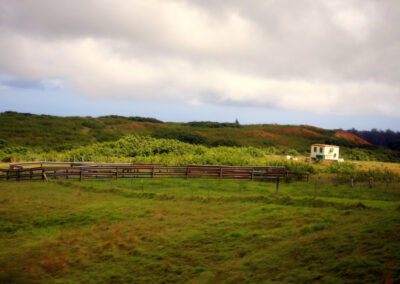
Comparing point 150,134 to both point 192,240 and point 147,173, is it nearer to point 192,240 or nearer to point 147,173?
point 147,173

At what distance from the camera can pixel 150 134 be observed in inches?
2950

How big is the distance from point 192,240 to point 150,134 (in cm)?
6391

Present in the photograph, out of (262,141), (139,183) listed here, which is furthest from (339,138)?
(139,183)

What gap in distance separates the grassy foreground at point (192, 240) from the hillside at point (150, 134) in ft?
144

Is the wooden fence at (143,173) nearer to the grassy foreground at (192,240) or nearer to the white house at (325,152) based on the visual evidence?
the grassy foreground at (192,240)

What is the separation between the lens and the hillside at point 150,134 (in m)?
65.1

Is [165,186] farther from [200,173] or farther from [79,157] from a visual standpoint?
[79,157]

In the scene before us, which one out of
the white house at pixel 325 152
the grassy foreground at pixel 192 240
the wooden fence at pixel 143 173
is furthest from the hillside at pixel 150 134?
Answer: the grassy foreground at pixel 192 240

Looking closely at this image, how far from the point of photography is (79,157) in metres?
44.9

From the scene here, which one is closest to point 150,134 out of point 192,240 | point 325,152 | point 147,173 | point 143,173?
point 325,152

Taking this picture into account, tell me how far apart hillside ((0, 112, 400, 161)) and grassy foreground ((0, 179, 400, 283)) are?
144 ft

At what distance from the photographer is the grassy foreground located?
8.48 m

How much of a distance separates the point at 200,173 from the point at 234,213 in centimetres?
1392

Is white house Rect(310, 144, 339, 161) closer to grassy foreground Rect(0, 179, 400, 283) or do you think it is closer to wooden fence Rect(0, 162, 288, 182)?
wooden fence Rect(0, 162, 288, 182)
